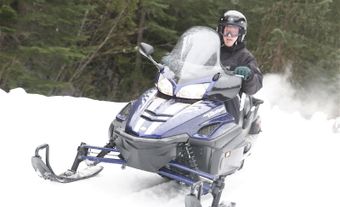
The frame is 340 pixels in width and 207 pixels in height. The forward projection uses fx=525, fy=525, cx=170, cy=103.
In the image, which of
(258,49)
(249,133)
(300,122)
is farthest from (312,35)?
(249,133)

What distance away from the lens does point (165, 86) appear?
4.62 meters

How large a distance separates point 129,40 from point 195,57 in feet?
39.7

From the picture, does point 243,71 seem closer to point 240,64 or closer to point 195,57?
point 195,57

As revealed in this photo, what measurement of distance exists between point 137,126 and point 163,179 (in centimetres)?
112

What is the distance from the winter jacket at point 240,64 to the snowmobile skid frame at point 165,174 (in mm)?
698

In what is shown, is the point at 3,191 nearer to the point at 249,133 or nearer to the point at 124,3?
the point at 249,133

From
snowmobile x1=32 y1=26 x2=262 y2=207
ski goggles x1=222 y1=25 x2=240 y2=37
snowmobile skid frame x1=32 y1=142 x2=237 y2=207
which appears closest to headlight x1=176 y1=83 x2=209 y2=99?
snowmobile x1=32 y1=26 x2=262 y2=207

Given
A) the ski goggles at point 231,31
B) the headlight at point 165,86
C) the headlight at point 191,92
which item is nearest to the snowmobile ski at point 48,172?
the headlight at point 165,86

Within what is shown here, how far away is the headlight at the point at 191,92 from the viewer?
453cm

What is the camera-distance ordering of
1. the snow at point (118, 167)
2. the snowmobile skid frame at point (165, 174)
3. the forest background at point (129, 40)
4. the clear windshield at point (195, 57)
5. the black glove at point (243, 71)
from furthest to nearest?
the forest background at point (129, 40), the black glove at point (243, 71), the clear windshield at point (195, 57), the snow at point (118, 167), the snowmobile skid frame at point (165, 174)

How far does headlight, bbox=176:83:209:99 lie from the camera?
4.53 meters

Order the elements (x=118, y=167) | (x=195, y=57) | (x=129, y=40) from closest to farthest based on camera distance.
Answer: (x=195, y=57)
(x=118, y=167)
(x=129, y=40)

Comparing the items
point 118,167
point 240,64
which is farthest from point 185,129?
point 240,64

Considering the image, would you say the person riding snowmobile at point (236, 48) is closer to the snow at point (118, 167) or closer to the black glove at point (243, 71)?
the black glove at point (243, 71)
